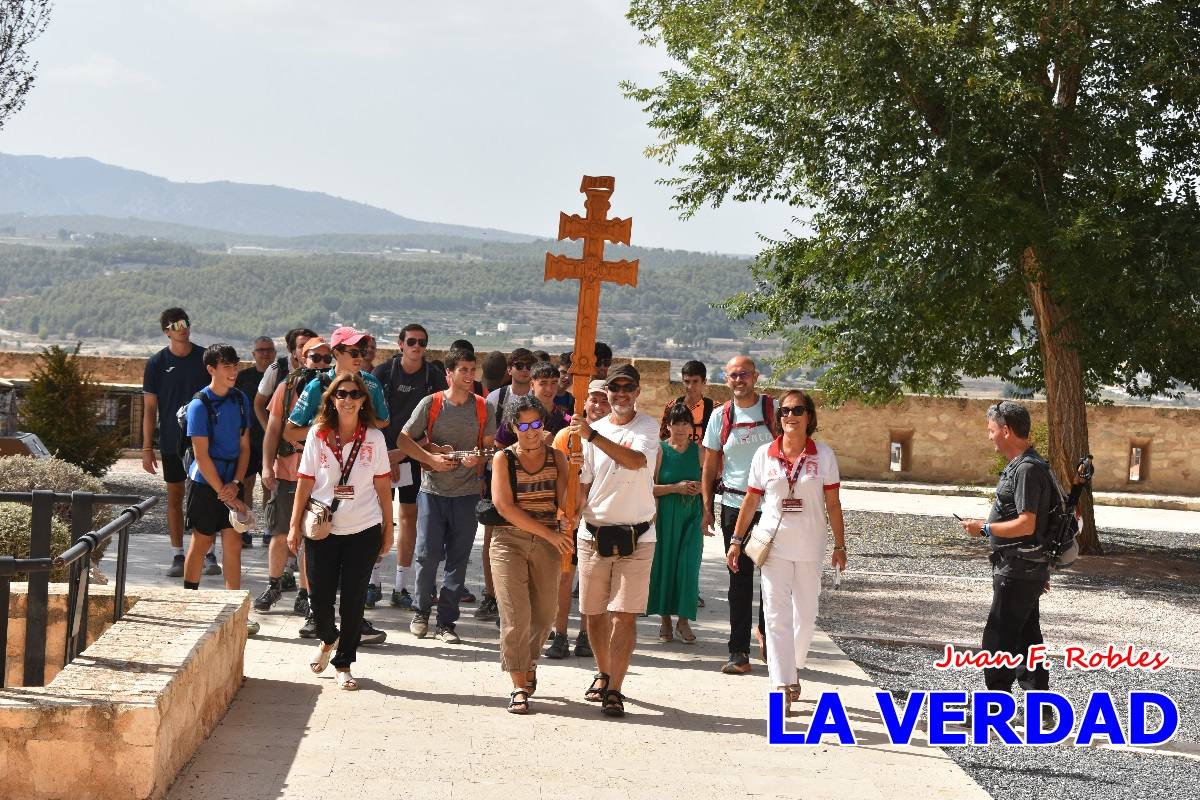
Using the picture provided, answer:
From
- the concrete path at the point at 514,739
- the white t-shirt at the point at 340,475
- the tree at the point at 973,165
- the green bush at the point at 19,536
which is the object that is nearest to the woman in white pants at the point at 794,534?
the concrete path at the point at 514,739

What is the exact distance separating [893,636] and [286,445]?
13.8 ft

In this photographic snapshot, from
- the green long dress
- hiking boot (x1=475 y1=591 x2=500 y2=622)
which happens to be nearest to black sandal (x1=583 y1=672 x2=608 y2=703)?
the green long dress

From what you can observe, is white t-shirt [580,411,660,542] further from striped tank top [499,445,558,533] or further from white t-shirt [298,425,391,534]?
white t-shirt [298,425,391,534]

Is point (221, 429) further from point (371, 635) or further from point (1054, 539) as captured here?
point (1054, 539)

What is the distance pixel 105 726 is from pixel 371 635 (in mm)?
3281

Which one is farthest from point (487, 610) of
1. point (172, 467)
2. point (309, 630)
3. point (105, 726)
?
point (105, 726)

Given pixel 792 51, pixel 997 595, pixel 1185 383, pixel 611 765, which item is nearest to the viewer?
pixel 611 765

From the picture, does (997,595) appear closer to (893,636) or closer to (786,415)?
(786,415)

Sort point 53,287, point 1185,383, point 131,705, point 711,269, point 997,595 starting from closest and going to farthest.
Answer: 1. point 131,705
2. point 997,595
3. point 1185,383
4. point 711,269
5. point 53,287

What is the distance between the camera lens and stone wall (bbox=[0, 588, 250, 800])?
5242 millimetres

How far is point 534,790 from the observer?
585 cm

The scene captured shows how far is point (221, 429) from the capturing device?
8781mm

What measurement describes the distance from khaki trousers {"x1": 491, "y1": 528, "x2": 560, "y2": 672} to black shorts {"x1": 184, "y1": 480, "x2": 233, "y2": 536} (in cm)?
221

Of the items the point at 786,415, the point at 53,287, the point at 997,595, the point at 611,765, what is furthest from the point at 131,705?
→ the point at 53,287
